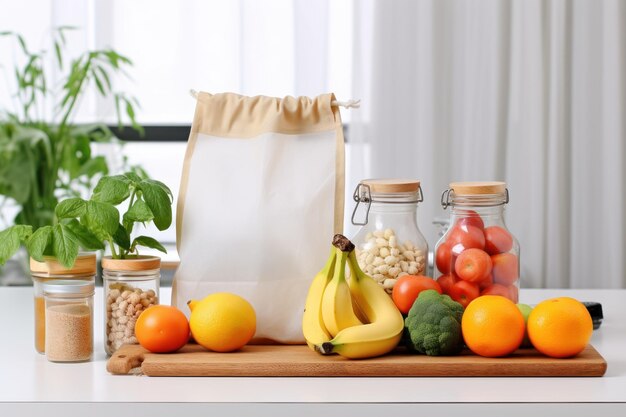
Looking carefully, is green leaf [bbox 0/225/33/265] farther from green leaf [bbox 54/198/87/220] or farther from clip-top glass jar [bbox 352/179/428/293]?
Result: clip-top glass jar [bbox 352/179/428/293]

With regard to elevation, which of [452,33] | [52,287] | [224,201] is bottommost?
[52,287]

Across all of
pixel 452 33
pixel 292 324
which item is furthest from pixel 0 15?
pixel 292 324

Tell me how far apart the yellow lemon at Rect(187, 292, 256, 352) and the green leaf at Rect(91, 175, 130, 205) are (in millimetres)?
171

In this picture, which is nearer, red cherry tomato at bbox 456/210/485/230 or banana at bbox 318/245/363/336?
banana at bbox 318/245/363/336

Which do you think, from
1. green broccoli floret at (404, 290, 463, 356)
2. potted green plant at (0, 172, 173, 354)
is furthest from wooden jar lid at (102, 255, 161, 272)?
green broccoli floret at (404, 290, 463, 356)

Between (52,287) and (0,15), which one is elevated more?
(0,15)

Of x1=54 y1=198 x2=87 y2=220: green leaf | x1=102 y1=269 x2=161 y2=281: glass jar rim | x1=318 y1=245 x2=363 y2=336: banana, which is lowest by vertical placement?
x1=318 y1=245 x2=363 y2=336: banana

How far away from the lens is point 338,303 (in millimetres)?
983

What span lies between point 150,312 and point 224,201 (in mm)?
191

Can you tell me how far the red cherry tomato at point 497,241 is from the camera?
1073 mm

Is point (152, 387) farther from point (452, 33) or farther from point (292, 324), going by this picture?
point (452, 33)

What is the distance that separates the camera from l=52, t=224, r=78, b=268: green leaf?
0.99m

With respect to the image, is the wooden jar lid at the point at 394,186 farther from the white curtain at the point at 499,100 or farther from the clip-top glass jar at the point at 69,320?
the white curtain at the point at 499,100

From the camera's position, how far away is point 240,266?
1098mm
